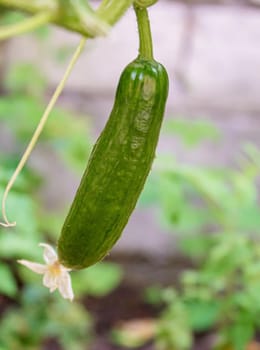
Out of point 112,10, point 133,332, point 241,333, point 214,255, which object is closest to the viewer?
point 112,10

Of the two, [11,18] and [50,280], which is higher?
[11,18]

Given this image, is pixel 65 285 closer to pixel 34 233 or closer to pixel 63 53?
pixel 34 233

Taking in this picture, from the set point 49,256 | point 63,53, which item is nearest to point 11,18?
point 63,53

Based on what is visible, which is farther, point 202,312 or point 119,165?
point 202,312

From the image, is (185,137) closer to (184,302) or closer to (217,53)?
(184,302)

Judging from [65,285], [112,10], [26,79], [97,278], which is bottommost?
[65,285]

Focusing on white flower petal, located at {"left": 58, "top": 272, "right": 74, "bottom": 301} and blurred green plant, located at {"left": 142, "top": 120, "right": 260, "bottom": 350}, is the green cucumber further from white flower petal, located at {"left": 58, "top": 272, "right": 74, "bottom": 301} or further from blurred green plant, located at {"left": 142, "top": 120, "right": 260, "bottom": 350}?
blurred green plant, located at {"left": 142, "top": 120, "right": 260, "bottom": 350}

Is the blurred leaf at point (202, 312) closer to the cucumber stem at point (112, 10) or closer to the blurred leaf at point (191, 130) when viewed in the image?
the blurred leaf at point (191, 130)

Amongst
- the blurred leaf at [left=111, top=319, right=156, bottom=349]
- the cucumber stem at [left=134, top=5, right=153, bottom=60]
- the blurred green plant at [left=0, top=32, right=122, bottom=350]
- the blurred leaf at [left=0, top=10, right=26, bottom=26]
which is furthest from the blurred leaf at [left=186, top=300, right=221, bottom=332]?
the cucumber stem at [left=134, top=5, right=153, bottom=60]
